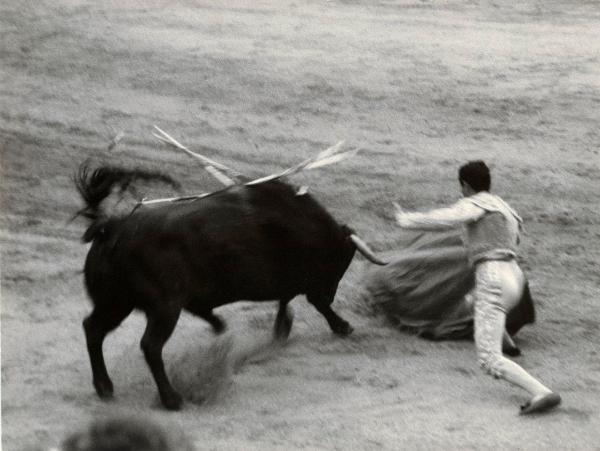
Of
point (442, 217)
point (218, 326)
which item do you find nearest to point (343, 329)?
point (218, 326)

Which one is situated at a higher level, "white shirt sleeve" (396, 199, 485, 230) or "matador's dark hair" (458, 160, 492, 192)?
"matador's dark hair" (458, 160, 492, 192)

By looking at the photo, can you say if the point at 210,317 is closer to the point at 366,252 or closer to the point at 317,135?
the point at 366,252

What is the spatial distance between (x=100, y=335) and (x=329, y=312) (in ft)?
3.76

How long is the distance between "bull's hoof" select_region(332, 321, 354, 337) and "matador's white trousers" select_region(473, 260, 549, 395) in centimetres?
88

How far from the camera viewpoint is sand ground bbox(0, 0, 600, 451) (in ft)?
17.1

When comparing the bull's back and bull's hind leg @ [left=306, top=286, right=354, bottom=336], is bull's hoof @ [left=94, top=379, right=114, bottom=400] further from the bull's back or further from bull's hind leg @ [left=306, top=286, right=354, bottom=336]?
bull's hind leg @ [left=306, top=286, right=354, bottom=336]

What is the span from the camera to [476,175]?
491 centimetres

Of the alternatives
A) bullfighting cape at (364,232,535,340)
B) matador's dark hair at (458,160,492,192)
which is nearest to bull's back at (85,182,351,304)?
bullfighting cape at (364,232,535,340)

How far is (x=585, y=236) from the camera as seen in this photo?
6203 mm

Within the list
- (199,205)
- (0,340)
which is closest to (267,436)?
(199,205)

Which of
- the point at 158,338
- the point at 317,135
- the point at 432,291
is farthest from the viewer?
the point at 317,135

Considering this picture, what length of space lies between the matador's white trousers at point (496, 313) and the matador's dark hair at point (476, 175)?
0.32 m

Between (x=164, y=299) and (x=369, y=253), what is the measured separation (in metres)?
1.05

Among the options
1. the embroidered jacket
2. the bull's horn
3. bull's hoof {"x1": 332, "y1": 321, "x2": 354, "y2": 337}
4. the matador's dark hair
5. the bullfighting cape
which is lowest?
bull's hoof {"x1": 332, "y1": 321, "x2": 354, "y2": 337}
